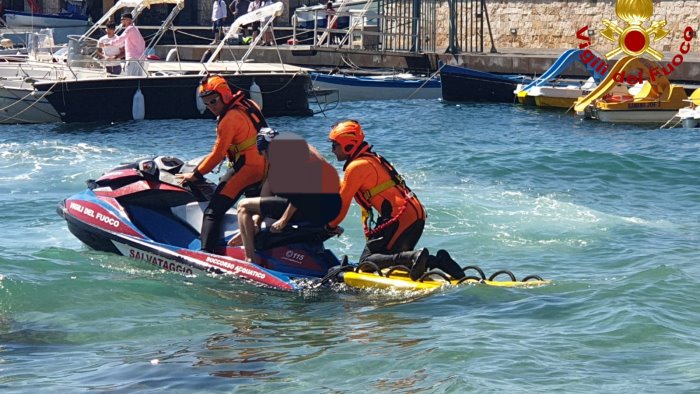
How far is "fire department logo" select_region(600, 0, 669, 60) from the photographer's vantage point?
25.0m

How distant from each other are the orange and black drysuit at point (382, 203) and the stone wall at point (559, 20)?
2387 cm

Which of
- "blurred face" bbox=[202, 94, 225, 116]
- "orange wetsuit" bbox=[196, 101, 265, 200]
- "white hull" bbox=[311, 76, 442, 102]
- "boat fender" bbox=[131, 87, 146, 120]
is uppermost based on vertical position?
"blurred face" bbox=[202, 94, 225, 116]

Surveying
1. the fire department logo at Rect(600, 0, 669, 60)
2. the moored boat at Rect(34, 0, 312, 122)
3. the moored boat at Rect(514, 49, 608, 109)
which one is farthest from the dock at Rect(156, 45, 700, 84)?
the moored boat at Rect(34, 0, 312, 122)

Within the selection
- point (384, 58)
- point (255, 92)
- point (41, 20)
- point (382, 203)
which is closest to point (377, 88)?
point (384, 58)

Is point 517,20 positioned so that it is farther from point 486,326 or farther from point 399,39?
point 486,326

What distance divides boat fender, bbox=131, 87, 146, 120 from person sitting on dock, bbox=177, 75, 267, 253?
1389 centimetres

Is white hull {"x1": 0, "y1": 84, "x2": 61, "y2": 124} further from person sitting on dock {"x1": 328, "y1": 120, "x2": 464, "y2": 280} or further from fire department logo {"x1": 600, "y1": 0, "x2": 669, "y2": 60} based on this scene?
person sitting on dock {"x1": 328, "y1": 120, "x2": 464, "y2": 280}

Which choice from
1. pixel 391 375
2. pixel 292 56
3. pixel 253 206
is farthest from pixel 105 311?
pixel 292 56

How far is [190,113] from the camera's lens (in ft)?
80.5

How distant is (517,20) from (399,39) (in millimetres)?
3878

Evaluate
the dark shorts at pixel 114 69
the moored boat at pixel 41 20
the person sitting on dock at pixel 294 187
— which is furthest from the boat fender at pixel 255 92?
the moored boat at pixel 41 20

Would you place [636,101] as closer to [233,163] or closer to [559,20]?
[559,20]

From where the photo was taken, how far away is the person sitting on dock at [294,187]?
31.2 feet

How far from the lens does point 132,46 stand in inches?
953
